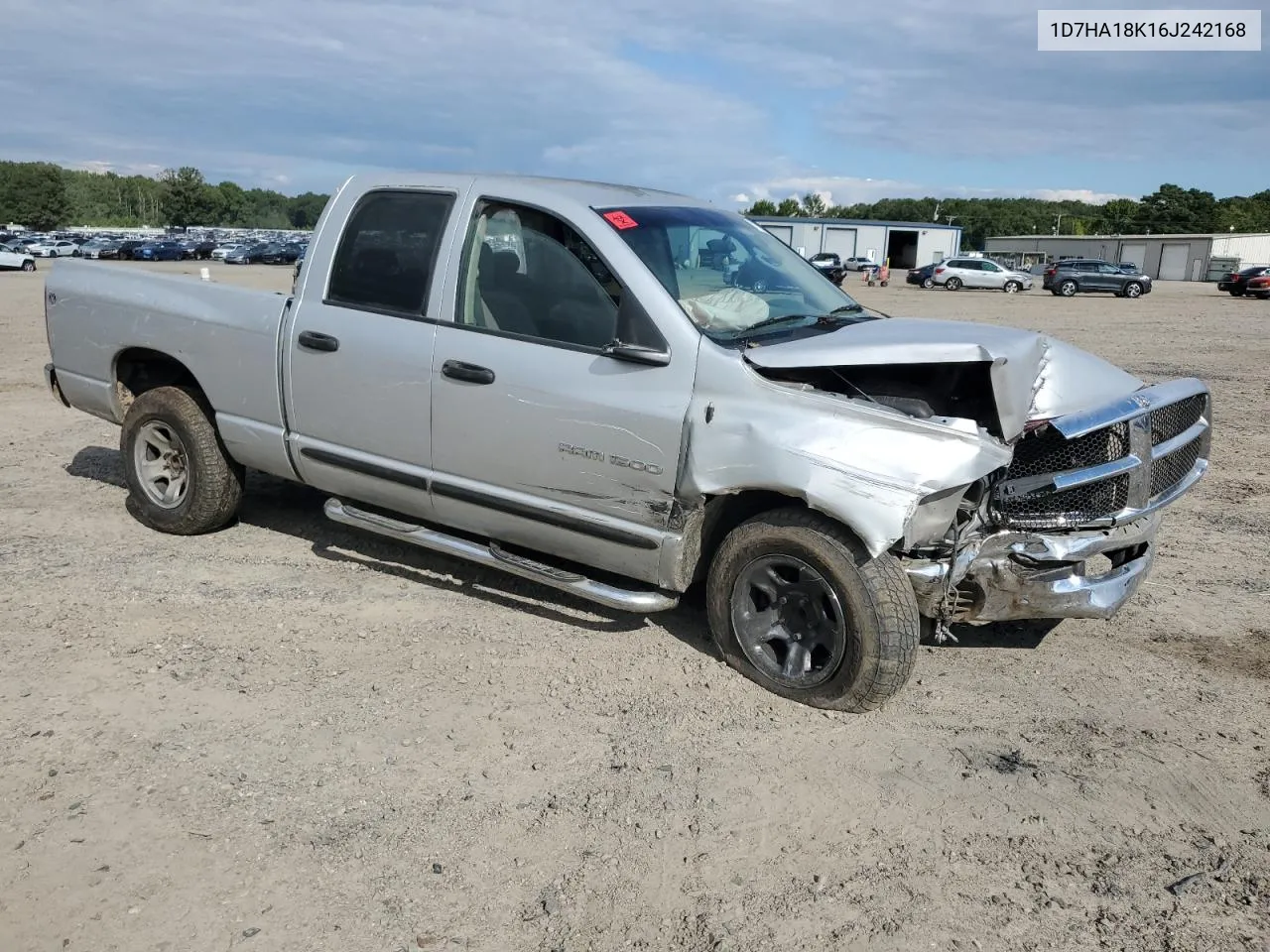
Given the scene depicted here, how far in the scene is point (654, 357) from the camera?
415cm

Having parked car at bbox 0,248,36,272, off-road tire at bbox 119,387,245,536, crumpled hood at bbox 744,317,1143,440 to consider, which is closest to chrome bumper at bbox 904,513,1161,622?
crumpled hood at bbox 744,317,1143,440

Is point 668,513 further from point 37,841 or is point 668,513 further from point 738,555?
point 37,841

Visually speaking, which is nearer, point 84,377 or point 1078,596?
point 1078,596

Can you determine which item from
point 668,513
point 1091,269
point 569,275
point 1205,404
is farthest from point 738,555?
point 1091,269

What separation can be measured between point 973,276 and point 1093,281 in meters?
5.76

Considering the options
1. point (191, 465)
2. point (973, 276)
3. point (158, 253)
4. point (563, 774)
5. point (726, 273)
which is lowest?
point (563, 774)

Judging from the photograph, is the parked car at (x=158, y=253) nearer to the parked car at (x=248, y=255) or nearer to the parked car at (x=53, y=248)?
the parked car at (x=248, y=255)

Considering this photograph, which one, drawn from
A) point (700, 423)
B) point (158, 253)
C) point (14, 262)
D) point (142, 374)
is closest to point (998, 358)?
point (700, 423)

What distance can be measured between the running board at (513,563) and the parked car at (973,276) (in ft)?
153

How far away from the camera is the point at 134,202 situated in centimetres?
18425

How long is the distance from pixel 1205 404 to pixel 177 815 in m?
4.73

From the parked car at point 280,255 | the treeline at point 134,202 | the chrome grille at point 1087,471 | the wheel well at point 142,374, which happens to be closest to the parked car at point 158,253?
the parked car at point 280,255

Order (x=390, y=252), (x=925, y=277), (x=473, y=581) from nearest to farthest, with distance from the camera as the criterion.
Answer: (x=390, y=252) → (x=473, y=581) → (x=925, y=277)

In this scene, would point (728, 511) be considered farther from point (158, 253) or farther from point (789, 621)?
point (158, 253)
